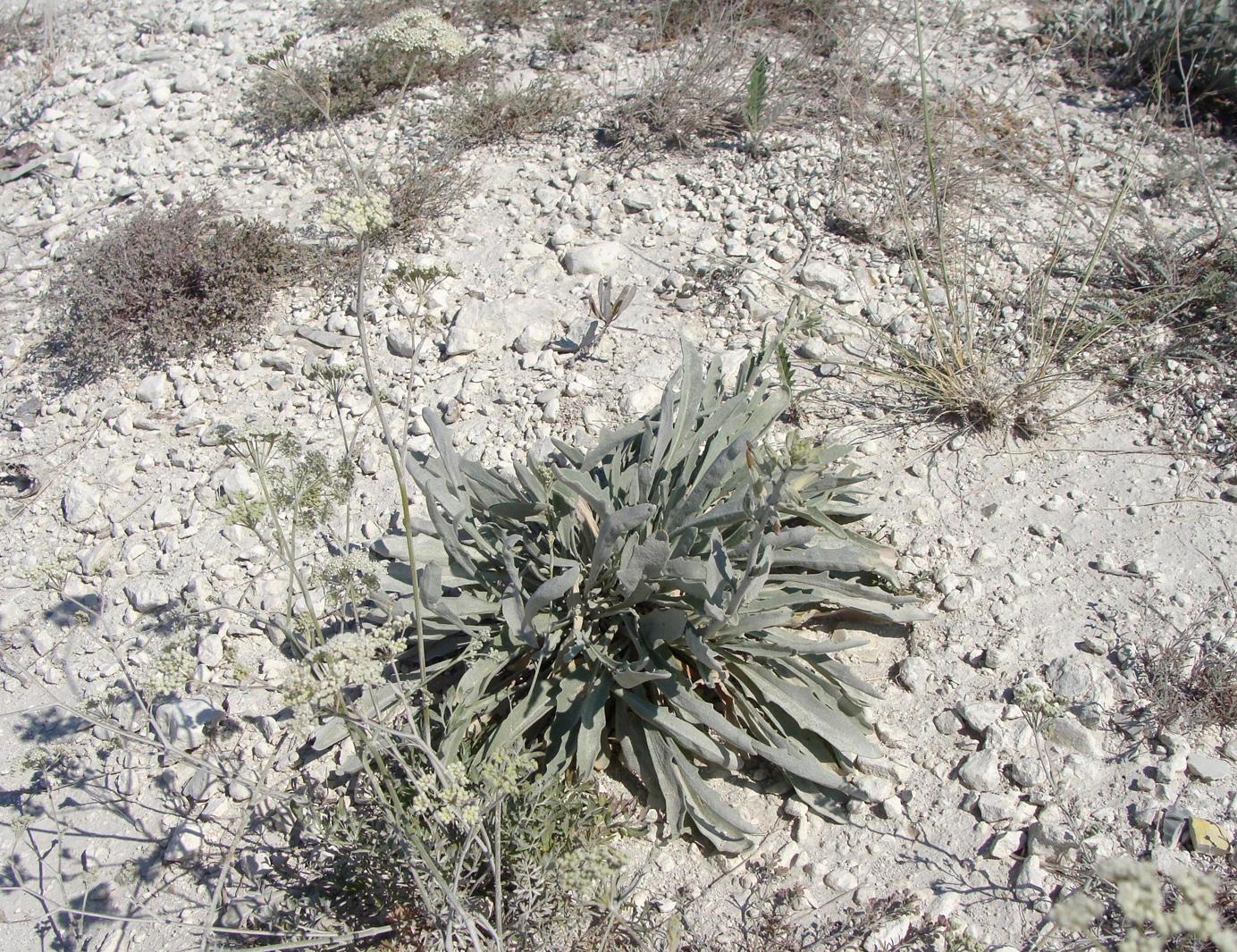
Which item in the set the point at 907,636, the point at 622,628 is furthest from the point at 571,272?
the point at 907,636

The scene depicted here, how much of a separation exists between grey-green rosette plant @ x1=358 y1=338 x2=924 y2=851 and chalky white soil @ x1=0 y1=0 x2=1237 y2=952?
0.22 m

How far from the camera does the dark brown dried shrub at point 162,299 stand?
173 inches

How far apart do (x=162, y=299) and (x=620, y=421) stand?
7.50 feet

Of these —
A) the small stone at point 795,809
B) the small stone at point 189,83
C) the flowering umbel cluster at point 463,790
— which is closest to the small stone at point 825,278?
the small stone at point 795,809

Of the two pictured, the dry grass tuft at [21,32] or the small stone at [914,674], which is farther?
the dry grass tuft at [21,32]

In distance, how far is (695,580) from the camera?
2.79 meters

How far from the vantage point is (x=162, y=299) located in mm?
4422

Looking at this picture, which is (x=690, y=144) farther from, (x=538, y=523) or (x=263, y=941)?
A: (x=263, y=941)

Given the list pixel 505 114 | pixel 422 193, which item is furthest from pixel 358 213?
pixel 505 114

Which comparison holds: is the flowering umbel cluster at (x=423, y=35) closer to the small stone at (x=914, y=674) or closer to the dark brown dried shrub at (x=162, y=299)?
the dark brown dried shrub at (x=162, y=299)

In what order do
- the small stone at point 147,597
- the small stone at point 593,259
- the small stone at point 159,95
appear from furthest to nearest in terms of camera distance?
the small stone at point 159,95
the small stone at point 593,259
the small stone at point 147,597

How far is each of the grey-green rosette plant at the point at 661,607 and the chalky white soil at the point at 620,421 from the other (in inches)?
8.6

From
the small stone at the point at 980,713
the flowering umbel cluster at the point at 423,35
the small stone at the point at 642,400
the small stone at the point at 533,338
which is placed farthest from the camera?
the small stone at the point at 533,338

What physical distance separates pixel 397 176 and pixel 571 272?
1.17 metres
